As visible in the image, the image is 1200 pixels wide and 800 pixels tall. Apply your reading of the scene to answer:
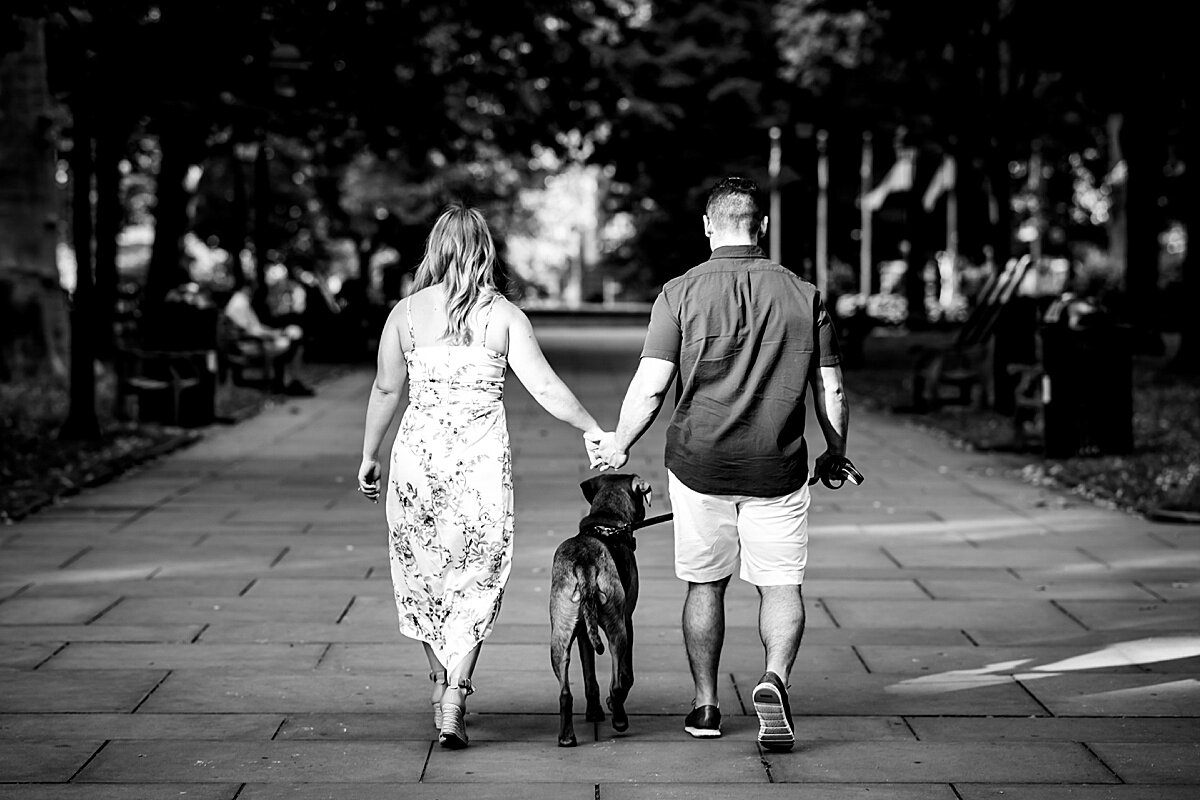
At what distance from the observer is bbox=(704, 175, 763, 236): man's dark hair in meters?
5.51

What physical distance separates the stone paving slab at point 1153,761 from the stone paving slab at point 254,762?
207 centimetres

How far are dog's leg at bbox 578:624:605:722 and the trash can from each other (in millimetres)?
8317

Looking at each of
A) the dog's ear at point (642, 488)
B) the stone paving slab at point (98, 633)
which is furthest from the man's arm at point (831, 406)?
the stone paving slab at point (98, 633)

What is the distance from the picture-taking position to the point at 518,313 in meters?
5.68

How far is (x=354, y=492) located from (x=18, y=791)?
7.15 metres

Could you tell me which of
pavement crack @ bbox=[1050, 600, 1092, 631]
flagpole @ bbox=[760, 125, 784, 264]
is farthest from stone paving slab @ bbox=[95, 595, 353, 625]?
flagpole @ bbox=[760, 125, 784, 264]

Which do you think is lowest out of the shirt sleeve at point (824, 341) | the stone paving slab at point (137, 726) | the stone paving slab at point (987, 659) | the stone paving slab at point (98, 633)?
the stone paving slab at point (987, 659)

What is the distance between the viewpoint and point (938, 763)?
536cm

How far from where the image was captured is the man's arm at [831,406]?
18.1ft

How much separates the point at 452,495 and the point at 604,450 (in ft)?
1.64

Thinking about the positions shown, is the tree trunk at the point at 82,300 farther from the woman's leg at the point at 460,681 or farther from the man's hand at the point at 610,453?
the man's hand at the point at 610,453

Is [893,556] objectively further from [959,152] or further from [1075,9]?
[959,152]

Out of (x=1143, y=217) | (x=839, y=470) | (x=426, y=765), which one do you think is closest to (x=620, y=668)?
(x=426, y=765)

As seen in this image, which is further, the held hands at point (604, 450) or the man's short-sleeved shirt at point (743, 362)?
the held hands at point (604, 450)
